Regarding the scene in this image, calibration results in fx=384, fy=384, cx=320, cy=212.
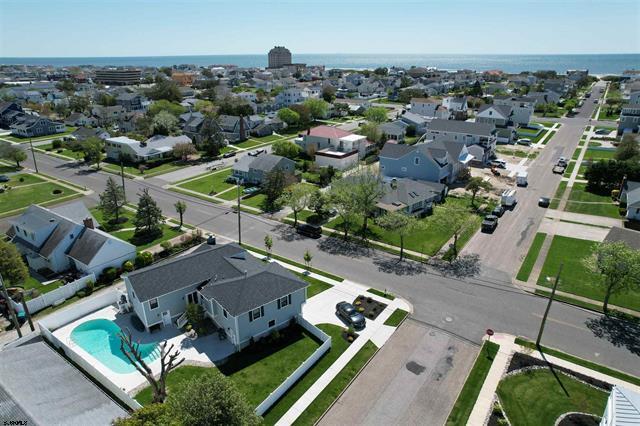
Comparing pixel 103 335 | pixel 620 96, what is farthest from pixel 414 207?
pixel 620 96

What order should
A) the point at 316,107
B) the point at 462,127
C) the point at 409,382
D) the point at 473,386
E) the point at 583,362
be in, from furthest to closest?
the point at 316,107
the point at 462,127
the point at 583,362
the point at 409,382
the point at 473,386

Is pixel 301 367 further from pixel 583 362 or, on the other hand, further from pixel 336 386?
pixel 583 362

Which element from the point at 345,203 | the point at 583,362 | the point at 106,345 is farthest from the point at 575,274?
the point at 106,345

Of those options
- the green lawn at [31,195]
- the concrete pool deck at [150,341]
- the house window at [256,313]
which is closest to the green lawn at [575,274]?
the house window at [256,313]

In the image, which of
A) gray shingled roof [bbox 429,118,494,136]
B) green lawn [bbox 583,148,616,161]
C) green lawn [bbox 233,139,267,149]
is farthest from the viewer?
green lawn [bbox 233,139,267,149]

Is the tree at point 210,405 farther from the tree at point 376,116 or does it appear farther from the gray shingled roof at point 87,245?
the tree at point 376,116

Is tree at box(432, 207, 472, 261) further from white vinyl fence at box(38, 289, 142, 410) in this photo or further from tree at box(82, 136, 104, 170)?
tree at box(82, 136, 104, 170)

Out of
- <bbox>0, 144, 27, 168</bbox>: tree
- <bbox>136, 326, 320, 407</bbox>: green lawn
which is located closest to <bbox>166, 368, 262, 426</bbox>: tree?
<bbox>136, 326, 320, 407</bbox>: green lawn
